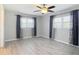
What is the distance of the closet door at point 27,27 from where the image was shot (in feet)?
26.5

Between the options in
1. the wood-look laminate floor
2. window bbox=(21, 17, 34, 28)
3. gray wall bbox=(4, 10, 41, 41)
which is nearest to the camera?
the wood-look laminate floor

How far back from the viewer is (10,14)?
6887 millimetres

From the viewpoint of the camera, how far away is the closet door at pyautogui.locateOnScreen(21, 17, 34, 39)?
8084mm

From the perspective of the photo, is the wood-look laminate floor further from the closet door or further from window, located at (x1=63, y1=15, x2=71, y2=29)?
the closet door

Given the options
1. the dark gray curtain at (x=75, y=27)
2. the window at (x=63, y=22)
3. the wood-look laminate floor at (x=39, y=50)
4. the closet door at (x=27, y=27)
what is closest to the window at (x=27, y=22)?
the closet door at (x=27, y=27)

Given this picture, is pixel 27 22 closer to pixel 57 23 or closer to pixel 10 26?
pixel 10 26

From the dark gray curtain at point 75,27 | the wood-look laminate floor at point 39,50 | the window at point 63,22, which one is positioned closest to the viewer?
the wood-look laminate floor at point 39,50

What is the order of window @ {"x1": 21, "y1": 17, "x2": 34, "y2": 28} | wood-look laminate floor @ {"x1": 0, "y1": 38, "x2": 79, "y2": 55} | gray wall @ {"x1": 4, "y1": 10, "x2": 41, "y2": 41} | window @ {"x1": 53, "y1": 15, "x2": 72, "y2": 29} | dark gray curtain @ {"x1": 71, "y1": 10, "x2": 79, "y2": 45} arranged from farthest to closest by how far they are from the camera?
1. window @ {"x1": 21, "y1": 17, "x2": 34, "y2": 28}
2. gray wall @ {"x1": 4, "y1": 10, "x2": 41, "y2": 41}
3. window @ {"x1": 53, "y1": 15, "x2": 72, "y2": 29}
4. dark gray curtain @ {"x1": 71, "y1": 10, "x2": 79, "y2": 45}
5. wood-look laminate floor @ {"x1": 0, "y1": 38, "x2": 79, "y2": 55}

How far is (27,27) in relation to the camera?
27.8 ft

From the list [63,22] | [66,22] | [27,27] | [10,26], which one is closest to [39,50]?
[66,22]

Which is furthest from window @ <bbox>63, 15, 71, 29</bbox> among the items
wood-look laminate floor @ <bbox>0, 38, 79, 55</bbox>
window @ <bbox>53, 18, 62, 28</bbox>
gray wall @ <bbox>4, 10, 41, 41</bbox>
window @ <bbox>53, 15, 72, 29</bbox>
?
gray wall @ <bbox>4, 10, 41, 41</bbox>

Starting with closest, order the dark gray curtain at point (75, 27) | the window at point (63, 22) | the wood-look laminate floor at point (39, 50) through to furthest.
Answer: the wood-look laminate floor at point (39, 50)
the dark gray curtain at point (75, 27)
the window at point (63, 22)

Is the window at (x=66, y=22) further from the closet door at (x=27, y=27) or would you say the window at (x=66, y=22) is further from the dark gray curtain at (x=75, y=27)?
the closet door at (x=27, y=27)
